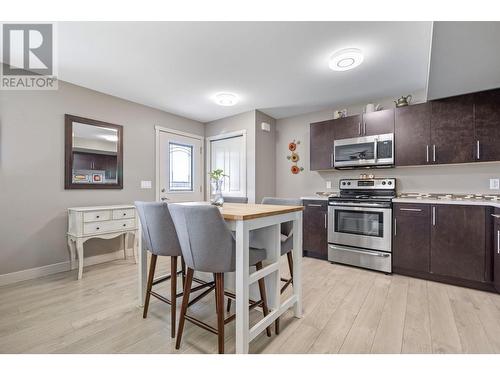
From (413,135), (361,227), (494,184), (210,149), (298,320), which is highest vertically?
(210,149)

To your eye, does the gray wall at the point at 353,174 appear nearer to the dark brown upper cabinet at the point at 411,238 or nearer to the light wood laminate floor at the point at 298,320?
the dark brown upper cabinet at the point at 411,238

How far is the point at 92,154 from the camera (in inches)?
124

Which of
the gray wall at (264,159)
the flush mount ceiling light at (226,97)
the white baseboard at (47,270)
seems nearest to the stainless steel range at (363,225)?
the gray wall at (264,159)

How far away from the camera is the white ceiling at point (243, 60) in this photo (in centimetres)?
190

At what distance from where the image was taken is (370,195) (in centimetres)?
333

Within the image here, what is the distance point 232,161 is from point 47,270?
295 centimetres

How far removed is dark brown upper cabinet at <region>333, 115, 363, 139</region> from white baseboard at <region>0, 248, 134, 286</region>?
367cm

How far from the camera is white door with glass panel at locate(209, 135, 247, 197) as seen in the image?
13.5ft

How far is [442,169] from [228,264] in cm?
309

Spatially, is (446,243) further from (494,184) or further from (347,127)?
(347,127)

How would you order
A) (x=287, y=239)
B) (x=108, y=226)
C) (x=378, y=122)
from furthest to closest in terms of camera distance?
(x=378, y=122), (x=108, y=226), (x=287, y=239)

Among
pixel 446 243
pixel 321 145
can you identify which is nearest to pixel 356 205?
pixel 446 243

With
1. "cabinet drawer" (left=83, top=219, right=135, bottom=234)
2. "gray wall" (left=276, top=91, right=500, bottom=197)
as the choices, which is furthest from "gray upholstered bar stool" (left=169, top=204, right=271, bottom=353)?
"gray wall" (left=276, top=91, right=500, bottom=197)

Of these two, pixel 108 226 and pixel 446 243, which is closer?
Result: pixel 446 243
